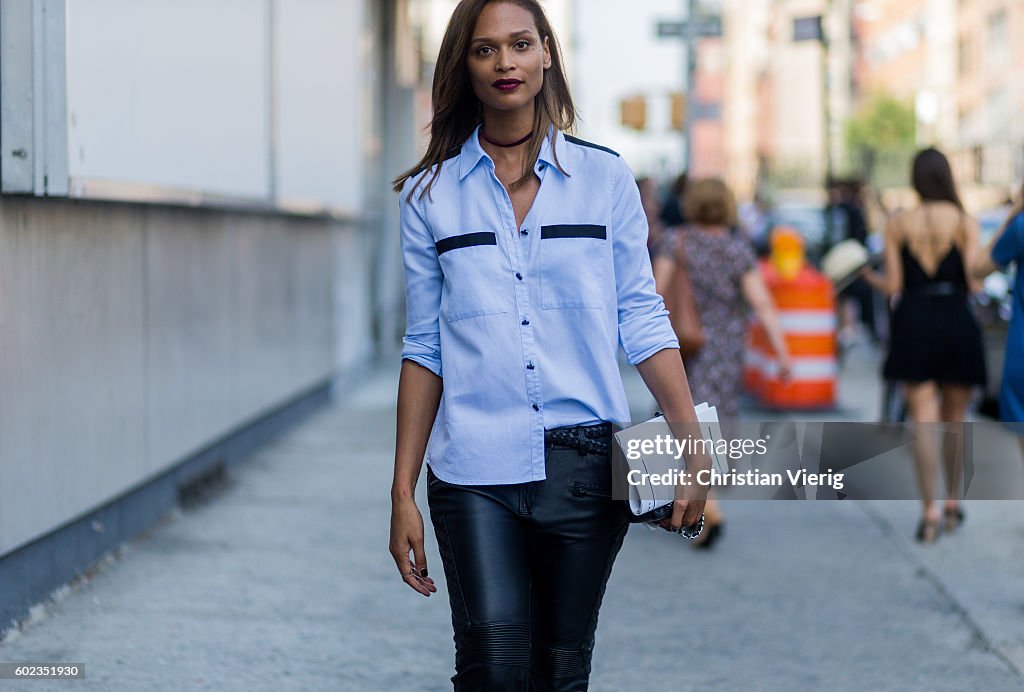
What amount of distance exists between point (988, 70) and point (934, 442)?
3914cm

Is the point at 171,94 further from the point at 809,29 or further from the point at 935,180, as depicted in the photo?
the point at 809,29

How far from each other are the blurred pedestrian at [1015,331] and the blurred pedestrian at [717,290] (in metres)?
1.65

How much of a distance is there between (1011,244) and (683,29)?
12.0m

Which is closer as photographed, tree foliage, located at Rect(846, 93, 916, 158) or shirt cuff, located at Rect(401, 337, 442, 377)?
shirt cuff, located at Rect(401, 337, 442, 377)

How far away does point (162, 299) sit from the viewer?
7.15m

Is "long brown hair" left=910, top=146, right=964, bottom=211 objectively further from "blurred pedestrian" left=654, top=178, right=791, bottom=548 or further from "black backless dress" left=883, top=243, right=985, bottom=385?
"blurred pedestrian" left=654, top=178, right=791, bottom=548

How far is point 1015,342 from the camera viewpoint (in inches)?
228

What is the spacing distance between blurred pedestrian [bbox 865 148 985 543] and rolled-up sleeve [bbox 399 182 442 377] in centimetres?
482

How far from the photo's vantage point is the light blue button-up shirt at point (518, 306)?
117 inches

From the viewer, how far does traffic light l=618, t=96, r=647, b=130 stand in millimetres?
19547

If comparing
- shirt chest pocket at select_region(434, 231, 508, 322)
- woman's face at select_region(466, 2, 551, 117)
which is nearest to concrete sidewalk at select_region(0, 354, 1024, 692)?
shirt chest pocket at select_region(434, 231, 508, 322)

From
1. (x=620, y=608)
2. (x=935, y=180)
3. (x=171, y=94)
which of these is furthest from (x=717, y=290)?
(x=171, y=94)

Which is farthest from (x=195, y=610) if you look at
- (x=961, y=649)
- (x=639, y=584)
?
(x=961, y=649)

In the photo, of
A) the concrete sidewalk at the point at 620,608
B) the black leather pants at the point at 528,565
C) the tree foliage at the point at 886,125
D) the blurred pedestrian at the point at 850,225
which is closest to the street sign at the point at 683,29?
the blurred pedestrian at the point at 850,225
